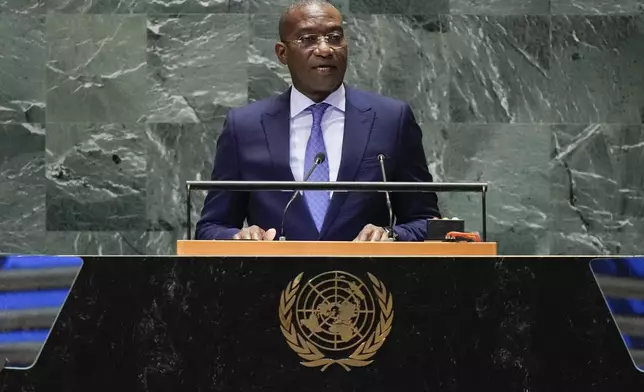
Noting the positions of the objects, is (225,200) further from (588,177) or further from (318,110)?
(588,177)

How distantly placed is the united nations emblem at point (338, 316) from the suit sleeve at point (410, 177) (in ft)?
4.53

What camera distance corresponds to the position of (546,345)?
271cm

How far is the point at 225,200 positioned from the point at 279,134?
314 mm

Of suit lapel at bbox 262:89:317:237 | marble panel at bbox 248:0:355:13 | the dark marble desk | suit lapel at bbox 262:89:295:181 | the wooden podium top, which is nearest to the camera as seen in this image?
Result: the dark marble desk

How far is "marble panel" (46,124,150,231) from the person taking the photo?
248 inches

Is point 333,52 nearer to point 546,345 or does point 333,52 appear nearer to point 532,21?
point 546,345

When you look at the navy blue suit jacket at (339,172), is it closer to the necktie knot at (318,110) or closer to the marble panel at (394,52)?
the necktie knot at (318,110)

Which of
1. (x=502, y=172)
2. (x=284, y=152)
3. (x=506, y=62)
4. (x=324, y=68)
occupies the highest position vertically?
(x=324, y=68)

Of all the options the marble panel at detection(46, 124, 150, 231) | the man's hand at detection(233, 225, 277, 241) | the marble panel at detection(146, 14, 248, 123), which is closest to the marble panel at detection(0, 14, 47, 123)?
the marble panel at detection(46, 124, 150, 231)

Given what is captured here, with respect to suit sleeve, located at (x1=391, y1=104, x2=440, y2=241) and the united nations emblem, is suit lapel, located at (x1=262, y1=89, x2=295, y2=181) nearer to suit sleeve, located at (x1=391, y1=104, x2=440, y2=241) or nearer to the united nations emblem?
suit sleeve, located at (x1=391, y1=104, x2=440, y2=241)

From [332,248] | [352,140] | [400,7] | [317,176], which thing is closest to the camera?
[332,248]

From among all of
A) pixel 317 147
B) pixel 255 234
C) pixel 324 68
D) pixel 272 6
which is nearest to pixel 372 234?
pixel 255 234

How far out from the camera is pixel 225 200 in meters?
4.20

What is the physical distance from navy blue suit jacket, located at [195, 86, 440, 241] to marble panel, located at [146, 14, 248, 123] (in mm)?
1924
